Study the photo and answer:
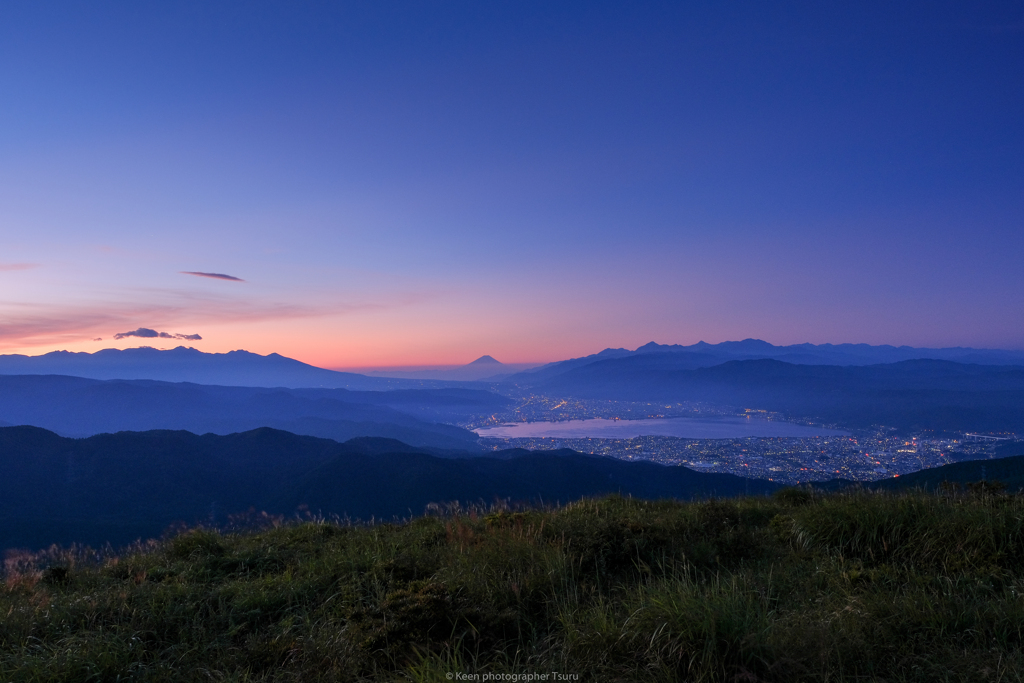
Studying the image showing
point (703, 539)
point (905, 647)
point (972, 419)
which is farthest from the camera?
point (972, 419)

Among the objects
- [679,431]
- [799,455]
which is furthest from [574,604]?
[679,431]

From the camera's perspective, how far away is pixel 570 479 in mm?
77562

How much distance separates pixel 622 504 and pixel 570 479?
232 feet

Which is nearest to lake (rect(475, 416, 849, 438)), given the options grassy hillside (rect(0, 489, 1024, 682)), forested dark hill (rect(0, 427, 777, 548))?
forested dark hill (rect(0, 427, 777, 548))

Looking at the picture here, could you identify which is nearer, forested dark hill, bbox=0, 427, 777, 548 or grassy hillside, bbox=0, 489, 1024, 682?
grassy hillside, bbox=0, 489, 1024, 682

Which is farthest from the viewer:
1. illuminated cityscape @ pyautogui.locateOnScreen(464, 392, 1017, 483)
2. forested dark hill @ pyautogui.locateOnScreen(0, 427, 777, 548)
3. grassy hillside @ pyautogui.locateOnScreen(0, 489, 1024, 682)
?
forested dark hill @ pyautogui.locateOnScreen(0, 427, 777, 548)

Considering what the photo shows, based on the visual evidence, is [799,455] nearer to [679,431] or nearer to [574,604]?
[679,431]

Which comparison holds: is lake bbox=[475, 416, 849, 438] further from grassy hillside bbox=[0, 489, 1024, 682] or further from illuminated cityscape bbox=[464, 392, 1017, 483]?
grassy hillside bbox=[0, 489, 1024, 682]

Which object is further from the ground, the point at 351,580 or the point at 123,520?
the point at 351,580

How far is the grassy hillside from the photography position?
338 cm

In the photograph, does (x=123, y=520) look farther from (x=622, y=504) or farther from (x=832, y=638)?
(x=832, y=638)

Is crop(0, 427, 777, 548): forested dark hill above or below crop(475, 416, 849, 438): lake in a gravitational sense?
above

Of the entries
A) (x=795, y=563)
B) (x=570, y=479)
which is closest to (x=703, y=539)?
(x=795, y=563)

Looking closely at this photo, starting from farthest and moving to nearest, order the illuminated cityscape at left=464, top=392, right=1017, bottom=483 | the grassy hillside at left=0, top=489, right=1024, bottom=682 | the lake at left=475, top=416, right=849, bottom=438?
1. the lake at left=475, top=416, right=849, bottom=438
2. the illuminated cityscape at left=464, top=392, right=1017, bottom=483
3. the grassy hillside at left=0, top=489, right=1024, bottom=682
